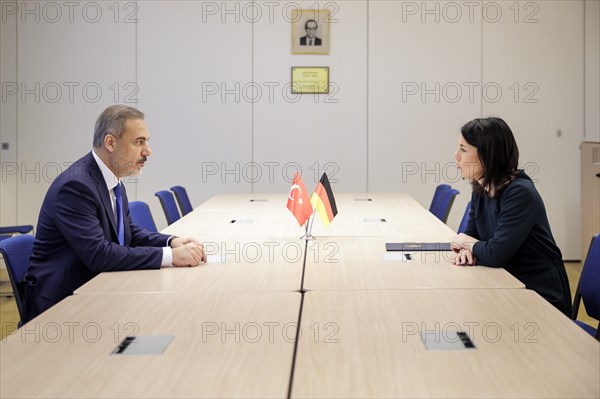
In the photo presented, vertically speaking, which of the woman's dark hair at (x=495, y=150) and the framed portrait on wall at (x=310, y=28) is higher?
the framed portrait on wall at (x=310, y=28)

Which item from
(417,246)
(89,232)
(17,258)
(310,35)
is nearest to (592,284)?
(417,246)

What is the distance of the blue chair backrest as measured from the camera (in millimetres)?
2996

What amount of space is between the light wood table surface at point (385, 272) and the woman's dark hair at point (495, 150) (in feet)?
1.36

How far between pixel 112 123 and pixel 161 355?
1.74m

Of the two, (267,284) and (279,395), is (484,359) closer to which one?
(279,395)

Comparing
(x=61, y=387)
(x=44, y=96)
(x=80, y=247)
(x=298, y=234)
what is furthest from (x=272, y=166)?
(x=61, y=387)

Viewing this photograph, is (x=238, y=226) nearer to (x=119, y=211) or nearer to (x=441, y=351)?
(x=119, y=211)

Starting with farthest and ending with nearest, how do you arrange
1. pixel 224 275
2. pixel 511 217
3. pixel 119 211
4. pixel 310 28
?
pixel 310 28 < pixel 119 211 < pixel 511 217 < pixel 224 275

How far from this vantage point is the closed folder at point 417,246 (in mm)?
3502

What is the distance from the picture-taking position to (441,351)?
6.21ft

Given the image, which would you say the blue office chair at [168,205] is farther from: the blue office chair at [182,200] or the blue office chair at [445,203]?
the blue office chair at [445,203]

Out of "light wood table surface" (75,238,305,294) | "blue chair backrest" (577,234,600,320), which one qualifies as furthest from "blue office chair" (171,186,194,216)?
"blue chair backrest" (577,234,600,320)

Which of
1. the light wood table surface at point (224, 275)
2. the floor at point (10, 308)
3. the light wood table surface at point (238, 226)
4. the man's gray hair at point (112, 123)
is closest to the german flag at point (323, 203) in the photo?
the light wood table surface at point (238, 226)

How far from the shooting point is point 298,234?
4.23m
